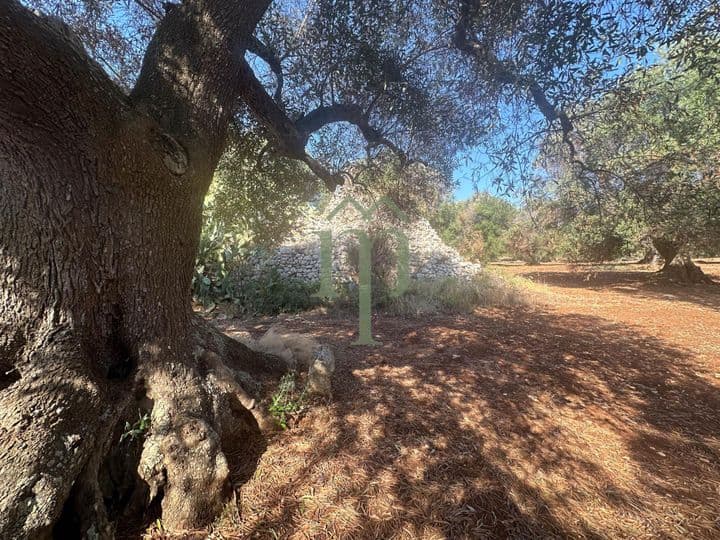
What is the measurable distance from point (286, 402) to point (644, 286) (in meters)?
13.1

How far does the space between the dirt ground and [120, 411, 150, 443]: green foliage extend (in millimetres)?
552

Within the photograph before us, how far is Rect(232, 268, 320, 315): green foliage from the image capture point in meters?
6.48

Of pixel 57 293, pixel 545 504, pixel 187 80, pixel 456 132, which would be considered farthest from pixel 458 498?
pixel 456 132

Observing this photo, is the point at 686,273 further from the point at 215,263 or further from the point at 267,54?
the point at 215,263

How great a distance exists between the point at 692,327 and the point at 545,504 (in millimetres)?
6088

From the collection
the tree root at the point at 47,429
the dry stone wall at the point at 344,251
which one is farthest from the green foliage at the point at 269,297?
the tree root at the point at 47,429

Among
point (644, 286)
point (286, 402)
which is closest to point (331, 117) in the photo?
point (286, 402)

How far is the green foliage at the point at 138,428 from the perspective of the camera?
59.2 inches

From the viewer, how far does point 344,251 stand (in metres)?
9.97

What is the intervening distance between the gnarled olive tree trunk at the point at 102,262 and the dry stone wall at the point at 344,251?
4.46m

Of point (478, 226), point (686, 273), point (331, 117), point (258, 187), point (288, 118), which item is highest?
point (478, 226)

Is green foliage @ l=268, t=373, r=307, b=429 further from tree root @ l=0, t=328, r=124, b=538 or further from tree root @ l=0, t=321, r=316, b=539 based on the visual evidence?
tree root @ l=0, t=328, r=124, b=538

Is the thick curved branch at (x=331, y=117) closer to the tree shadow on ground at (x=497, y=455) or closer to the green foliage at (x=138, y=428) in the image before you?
the tree shadow on ground at (x=497, y=455)

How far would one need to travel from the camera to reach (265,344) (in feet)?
10.2
